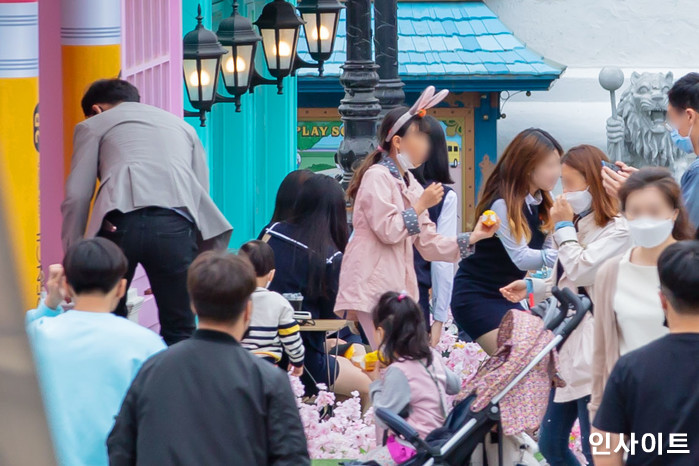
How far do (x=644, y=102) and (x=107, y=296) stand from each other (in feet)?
36.5

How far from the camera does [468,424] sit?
4461 mm

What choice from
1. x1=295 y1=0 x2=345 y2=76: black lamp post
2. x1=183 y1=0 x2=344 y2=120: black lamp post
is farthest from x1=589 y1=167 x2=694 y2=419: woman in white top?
x1=295 y1=0 x2=345 y2=76: black lamp post

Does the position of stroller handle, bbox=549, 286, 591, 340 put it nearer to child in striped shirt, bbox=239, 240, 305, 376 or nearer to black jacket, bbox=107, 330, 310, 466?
child in striped shirt, bbox=239, 240, 305, 376

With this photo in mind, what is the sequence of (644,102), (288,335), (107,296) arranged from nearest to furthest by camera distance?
(107,296), (288,335), (644,102)

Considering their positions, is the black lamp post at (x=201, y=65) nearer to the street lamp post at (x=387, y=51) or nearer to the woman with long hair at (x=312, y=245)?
the woman with long hair at (x=312, y=245)

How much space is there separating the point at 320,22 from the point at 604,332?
16.6 feet

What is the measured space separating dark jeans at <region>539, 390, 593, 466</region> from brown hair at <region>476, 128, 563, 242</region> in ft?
3.05

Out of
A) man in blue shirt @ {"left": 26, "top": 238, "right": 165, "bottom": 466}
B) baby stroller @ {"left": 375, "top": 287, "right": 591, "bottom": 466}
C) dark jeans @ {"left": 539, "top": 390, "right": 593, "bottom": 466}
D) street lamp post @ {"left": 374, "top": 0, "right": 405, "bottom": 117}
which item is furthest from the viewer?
street lamp post @ {"left": 374, "top": 0, "right": 405, "bottom": 117}

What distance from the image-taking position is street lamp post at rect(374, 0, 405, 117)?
335 inches

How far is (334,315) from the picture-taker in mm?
6289

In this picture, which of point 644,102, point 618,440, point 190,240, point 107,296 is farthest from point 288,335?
point 644,102

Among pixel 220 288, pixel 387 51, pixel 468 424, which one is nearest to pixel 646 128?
pixel 387 51

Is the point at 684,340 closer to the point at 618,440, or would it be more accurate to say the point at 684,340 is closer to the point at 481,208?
the point at 618,440

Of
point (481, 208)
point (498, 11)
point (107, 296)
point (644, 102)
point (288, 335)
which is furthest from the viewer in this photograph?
point (498, 11)
